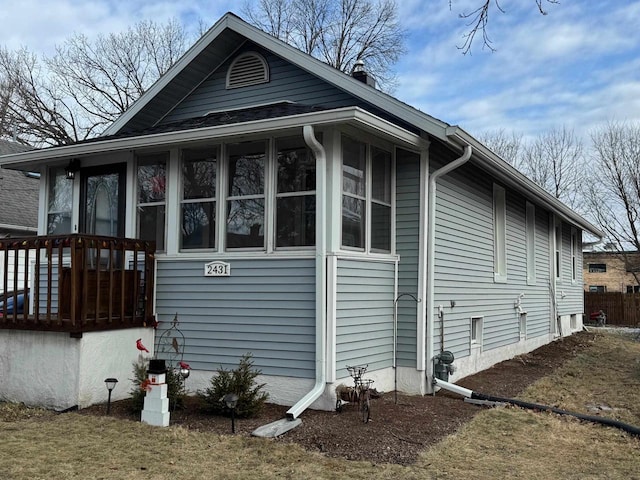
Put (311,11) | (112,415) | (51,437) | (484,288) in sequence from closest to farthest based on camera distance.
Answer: (51,437) < (112,415) < (484,288) < (311,11)

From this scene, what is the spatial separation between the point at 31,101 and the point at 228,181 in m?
19.3

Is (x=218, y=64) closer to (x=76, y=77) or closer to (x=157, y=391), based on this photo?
(x=157, y=391)

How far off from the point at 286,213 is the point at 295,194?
0.25m

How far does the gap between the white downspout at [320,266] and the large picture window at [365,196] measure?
0.35 meters

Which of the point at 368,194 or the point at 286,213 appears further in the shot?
the point at 368,194

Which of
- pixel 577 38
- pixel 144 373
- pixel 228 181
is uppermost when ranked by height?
pixel 577 38

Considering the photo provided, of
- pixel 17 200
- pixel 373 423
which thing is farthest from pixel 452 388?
pixel 17 200

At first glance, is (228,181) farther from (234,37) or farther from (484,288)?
(484,288)

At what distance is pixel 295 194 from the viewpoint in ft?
23.0

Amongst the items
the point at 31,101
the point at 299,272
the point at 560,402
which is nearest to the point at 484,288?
the point at 560,402

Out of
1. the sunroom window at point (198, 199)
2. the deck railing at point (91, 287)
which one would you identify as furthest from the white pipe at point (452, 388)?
the deck railing at point (91, 287)

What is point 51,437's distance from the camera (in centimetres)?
557

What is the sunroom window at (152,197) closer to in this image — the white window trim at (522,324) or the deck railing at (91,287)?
the deck railing at (91,287)

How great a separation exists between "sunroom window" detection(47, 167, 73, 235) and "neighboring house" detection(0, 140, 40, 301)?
693cm
